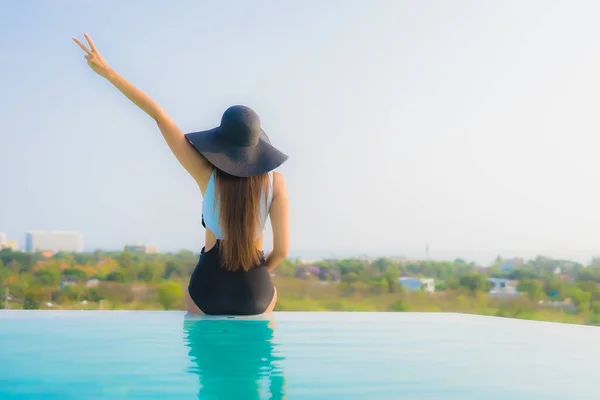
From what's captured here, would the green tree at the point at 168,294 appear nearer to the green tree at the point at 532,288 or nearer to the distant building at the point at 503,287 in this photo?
the distant building at the point at 503,287

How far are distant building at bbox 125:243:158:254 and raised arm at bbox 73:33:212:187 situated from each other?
1652 inches

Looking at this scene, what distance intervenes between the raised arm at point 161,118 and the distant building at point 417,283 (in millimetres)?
41302

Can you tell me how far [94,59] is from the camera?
2.92m

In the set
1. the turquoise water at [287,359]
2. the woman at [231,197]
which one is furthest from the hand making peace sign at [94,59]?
the turquoise water at [287,359]

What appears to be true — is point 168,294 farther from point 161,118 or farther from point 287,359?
point 287,359

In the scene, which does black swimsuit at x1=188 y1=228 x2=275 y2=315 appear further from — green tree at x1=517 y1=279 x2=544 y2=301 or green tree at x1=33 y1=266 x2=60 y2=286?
green tree at x1=517 y1=279 x2=544 y2=301

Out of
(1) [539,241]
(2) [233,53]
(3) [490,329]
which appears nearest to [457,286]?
(1) [539,241]

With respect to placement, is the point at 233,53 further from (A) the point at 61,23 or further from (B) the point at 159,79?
(A) the point at 61,23

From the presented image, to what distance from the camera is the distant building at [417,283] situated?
43484mm

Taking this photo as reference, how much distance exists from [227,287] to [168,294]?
Answer: 35316 millimetres

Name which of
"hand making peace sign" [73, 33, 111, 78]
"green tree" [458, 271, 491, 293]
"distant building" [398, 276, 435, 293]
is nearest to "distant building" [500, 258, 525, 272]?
"green tree" [458, 271, 491, 293]

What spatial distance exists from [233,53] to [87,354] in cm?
3312

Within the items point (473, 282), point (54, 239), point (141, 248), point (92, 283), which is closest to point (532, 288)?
point (473, 282)

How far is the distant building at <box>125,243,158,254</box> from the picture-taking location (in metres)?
44.5
